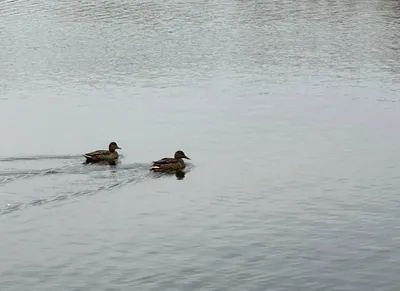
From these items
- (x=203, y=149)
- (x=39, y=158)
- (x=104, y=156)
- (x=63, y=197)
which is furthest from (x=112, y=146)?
(x=63, y=197)

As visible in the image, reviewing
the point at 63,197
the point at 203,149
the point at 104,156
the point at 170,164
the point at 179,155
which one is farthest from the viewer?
the point at 203,149

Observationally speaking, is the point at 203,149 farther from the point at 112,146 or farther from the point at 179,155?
the point at 112,146

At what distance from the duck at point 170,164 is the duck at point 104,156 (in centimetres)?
122

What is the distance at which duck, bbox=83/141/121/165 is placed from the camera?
27.9 meters

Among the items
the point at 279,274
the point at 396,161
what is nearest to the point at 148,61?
the point at 396,161

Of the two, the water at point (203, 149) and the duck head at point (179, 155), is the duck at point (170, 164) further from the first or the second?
the water at point (203, 149)

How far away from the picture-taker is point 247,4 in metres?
54.1

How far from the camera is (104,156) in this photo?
27859 millimetres

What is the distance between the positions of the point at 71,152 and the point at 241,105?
25.6ft

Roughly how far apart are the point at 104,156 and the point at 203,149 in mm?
3363

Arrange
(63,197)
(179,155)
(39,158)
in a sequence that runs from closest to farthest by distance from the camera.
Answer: (63,197) → (179,155) → (39,158)

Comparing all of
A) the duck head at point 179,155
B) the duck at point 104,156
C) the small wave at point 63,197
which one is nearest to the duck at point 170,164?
the duck head at point 179,155

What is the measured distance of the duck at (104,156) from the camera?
91.4 feet

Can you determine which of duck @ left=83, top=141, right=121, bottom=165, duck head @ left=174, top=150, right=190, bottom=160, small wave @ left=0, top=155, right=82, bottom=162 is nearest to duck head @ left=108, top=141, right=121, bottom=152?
duck @ left=83, top=141, right=121, bottom=165
